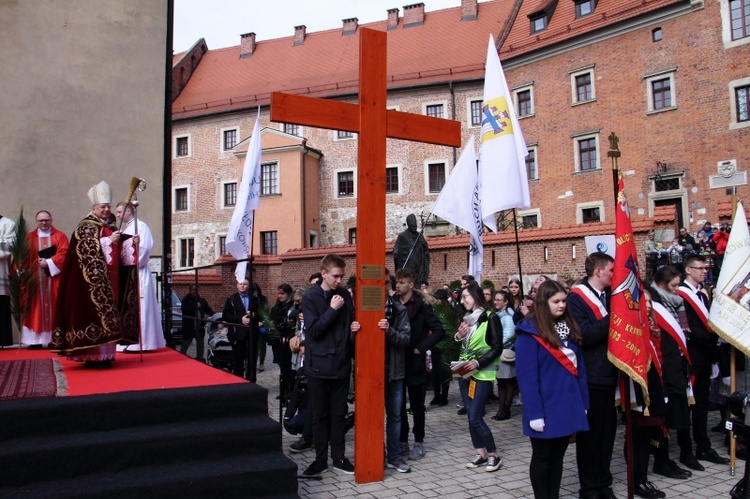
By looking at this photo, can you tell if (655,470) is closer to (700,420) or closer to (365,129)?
(700,420)

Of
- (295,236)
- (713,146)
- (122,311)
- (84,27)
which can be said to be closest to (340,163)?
(295,236)

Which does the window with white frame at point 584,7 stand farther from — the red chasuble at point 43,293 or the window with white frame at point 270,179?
the red chasuble at point 43,293

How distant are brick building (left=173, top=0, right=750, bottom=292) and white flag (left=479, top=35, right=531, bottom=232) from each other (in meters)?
11.5

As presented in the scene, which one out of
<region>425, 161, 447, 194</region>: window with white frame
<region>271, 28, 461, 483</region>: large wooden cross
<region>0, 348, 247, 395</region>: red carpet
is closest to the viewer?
<region>0, 348, 247, 395</region>: red carpet

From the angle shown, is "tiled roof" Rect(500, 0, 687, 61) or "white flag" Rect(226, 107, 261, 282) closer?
"white flag" Rect(226, 107, 261, 282)

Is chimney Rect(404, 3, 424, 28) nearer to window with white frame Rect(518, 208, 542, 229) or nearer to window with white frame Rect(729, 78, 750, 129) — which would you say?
window with white frame Rect(518, 208, 542, 229)

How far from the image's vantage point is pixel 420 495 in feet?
17.3

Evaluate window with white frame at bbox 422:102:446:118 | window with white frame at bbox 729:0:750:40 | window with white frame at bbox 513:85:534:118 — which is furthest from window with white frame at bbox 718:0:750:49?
window with white frame at bbox 422:102:446:118

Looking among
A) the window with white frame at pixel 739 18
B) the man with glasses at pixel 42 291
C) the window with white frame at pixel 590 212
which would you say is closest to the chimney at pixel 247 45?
the window with white frame at pixel 590 212

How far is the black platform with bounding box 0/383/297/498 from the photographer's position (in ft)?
13.8

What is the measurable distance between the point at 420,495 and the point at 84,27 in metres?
10.1

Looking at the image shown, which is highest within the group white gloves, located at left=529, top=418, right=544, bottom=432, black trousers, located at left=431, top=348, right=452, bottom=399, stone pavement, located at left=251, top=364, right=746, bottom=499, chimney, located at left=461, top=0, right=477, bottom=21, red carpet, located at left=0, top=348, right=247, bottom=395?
chimney, located at left=461, top=0, right=477, bottom=21

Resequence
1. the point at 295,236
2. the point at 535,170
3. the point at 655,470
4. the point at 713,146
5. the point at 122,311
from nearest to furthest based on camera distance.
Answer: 1. the point at 655,470
2. the point at 122,311
3. the point at 713,146
4. the point at 535,170
5. the point at 295,236

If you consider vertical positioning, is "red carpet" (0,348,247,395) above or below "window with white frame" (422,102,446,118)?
below
